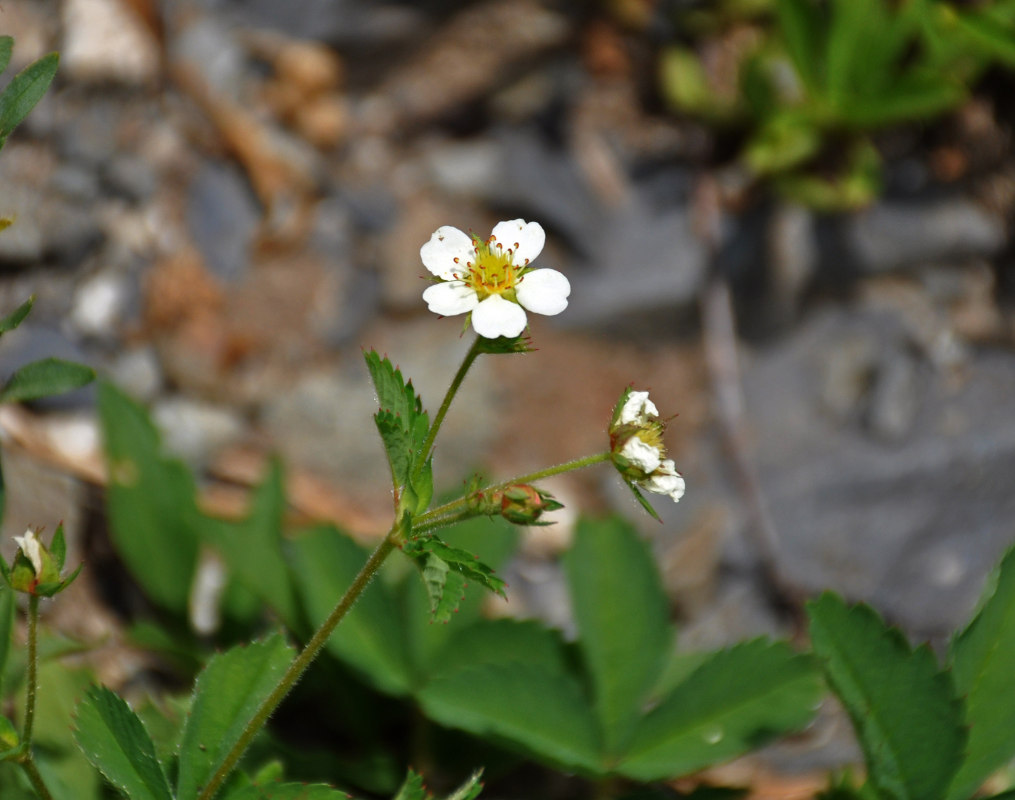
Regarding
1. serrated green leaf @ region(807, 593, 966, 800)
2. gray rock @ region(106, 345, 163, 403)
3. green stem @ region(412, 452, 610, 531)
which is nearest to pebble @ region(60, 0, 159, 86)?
gray rock @ region(106, 345, 163, 403)

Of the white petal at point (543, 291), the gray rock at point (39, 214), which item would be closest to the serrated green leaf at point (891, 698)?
the white petal at point (543, 291)

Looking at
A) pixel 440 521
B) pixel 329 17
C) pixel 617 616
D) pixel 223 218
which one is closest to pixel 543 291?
pixel 440 521

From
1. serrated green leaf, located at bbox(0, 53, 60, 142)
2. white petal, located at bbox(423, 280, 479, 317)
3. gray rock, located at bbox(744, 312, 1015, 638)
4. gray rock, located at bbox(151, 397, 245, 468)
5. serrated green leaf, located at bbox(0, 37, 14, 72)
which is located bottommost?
gray rock, located at bbox(744, 312, 1015, 638)

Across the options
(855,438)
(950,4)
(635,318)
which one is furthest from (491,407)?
(950,4)

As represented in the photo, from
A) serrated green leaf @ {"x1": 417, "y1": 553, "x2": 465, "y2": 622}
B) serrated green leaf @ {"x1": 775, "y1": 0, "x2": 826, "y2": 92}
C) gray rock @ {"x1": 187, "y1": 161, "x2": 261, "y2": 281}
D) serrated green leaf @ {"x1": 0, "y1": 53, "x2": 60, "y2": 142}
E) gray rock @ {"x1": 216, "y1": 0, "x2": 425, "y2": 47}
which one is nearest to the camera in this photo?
serrated green leaf @ {"x1": 417, "y1": 553, "x2": 465, "y2": 622}

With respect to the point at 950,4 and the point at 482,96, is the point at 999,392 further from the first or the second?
the point at 482,96

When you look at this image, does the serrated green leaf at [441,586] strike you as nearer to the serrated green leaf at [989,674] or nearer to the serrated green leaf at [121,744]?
the serrated green leaf at [121,744]

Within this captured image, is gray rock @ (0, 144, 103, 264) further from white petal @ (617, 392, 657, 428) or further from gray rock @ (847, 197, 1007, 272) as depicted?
gray rock @ (847, 197, 1007, 272)
